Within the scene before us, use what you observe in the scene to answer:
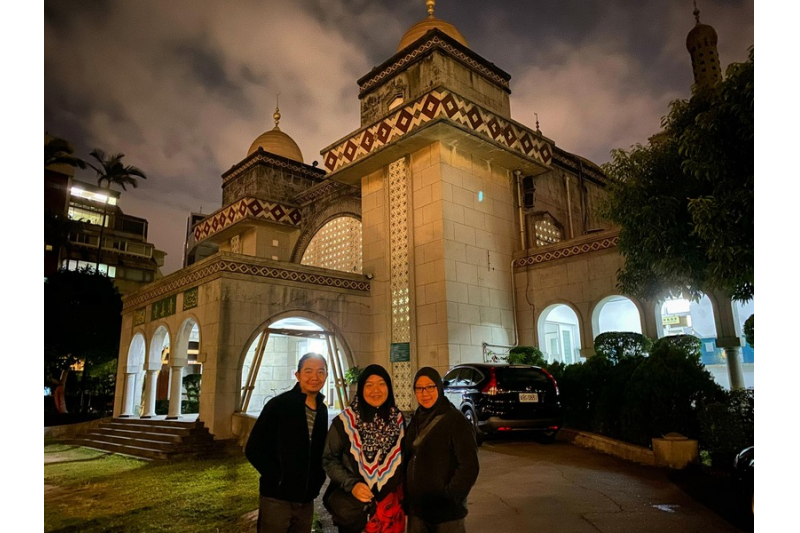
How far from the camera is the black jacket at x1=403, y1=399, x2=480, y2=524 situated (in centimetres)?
281

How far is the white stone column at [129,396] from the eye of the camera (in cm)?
1534

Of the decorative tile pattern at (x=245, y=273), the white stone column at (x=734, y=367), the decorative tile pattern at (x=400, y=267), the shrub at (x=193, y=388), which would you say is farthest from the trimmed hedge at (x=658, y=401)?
the shrub at (x=193, y=388)

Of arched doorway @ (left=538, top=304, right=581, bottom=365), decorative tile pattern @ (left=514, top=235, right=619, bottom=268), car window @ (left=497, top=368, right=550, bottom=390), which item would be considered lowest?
car window @ (left=497, top=368, right=550, bottom=390)

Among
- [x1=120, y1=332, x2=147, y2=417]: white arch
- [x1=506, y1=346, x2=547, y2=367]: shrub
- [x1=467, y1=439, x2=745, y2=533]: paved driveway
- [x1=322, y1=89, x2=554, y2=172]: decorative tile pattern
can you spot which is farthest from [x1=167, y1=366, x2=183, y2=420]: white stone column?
[x1=467, y1=439, x2=745, y2=533]: paved driveway

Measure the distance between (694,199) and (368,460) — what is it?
5183mm

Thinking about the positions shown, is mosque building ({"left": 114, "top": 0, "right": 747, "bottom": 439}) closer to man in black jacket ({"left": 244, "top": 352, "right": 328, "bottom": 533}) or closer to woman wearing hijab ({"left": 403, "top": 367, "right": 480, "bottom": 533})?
man in black jacket ({"left": 244, "top": 352, "right": 328, "bottom": 533})

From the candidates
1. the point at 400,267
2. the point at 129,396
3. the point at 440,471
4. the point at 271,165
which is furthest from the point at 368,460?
the point at 271,165

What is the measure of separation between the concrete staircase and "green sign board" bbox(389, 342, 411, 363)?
463cm

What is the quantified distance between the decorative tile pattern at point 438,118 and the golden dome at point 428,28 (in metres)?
3.43

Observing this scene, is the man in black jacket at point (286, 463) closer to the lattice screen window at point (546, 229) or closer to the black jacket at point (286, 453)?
the black jacket at point (286, 453)

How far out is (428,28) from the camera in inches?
599

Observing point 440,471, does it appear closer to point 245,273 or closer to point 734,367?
point 245,273
